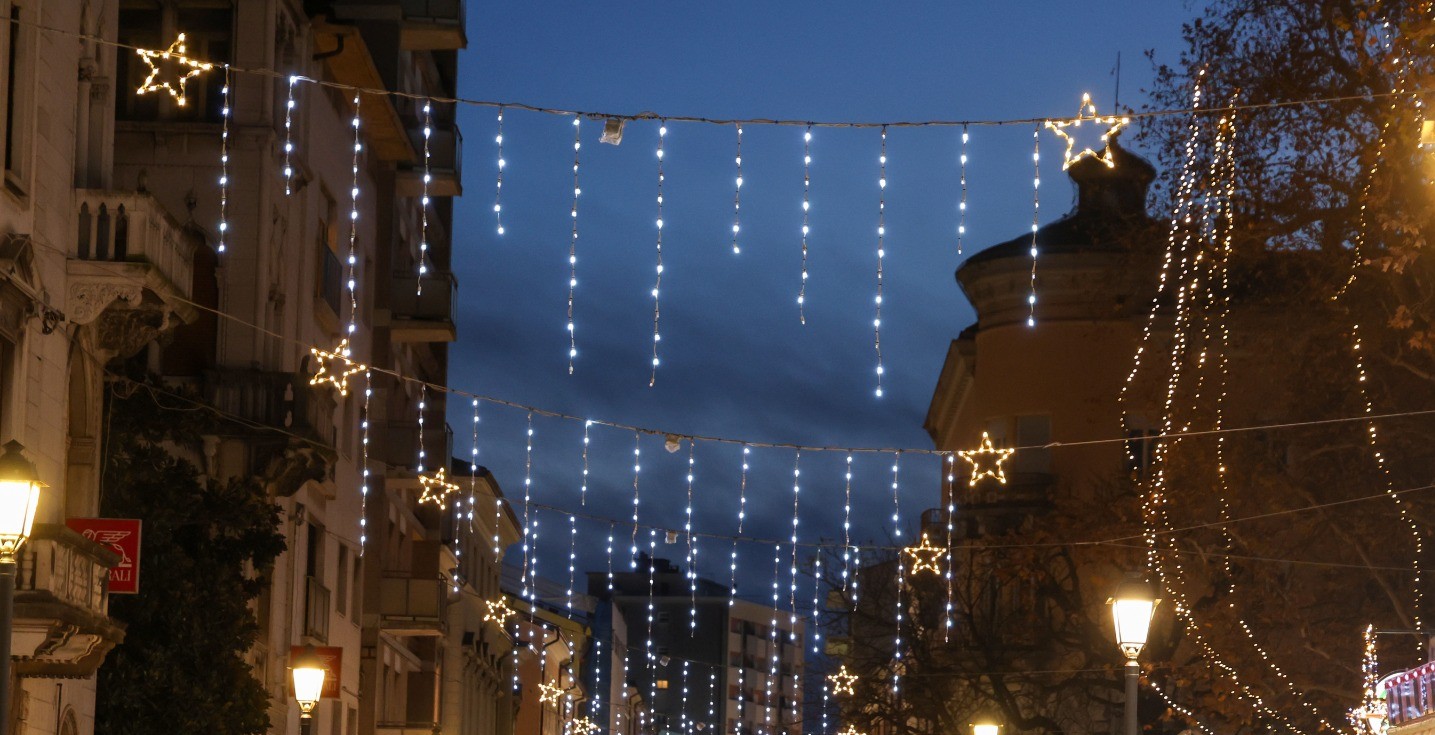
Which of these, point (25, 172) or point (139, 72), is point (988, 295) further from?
point (25, 172)

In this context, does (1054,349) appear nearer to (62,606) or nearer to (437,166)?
(437,166)

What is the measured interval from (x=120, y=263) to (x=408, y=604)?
22.3m

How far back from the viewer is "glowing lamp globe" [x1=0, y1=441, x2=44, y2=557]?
12727 millimetres

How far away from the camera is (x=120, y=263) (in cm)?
1850

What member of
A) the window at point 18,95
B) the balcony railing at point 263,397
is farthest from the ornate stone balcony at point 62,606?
the balcony railing at point 263,397

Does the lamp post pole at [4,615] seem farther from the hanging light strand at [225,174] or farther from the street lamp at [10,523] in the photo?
Answer: the hanging light strand at [225,174]

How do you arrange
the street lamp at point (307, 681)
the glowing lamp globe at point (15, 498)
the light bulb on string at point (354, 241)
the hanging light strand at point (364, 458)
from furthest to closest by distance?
the hanging light strand at point (364, 458), the light bulb on string at point (354, 241), the street lamp at point (307, 681), the glowing lamp globe at point (15, 498)

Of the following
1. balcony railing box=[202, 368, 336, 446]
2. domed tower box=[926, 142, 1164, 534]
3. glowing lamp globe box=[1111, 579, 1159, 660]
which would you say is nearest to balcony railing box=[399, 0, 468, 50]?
balcony railing box=[202, 368, 336, 446]

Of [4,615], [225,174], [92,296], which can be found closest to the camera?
[4,615]

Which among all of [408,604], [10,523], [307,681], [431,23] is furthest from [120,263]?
[408,604]

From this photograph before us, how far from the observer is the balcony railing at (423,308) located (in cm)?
4003

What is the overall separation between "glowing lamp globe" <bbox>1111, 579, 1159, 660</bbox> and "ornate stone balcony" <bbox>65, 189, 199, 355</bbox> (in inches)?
344

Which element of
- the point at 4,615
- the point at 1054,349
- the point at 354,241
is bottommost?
the point at 4,615

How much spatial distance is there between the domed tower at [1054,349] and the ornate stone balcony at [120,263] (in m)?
30.3
